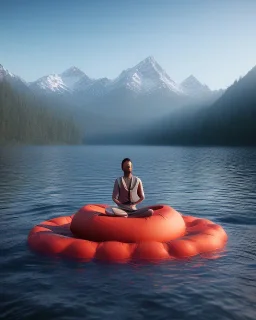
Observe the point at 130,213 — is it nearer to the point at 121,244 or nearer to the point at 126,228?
the point at 126,228

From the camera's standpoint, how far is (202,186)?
30453mm

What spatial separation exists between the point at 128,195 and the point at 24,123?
168 meters

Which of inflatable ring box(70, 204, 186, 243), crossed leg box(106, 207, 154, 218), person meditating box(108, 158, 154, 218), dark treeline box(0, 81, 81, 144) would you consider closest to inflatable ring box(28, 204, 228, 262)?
inflatable ring box(70, 204, 186, 243)

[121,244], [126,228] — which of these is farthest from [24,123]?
[121,244]

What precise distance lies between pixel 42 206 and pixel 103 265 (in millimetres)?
10922

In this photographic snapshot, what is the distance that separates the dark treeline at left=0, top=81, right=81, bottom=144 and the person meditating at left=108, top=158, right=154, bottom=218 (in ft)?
514

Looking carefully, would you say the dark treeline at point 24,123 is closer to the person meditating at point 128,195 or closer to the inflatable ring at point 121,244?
the inflatable ring at point 121,244

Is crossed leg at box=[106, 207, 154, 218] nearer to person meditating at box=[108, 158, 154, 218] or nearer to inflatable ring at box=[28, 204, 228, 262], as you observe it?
person meditating at box=[108, 158, 154, 218]

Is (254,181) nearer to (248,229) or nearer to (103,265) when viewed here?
(248,229)

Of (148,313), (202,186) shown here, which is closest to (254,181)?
(202,186)

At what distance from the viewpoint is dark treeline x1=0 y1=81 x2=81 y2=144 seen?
165m

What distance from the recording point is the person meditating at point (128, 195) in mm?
11407

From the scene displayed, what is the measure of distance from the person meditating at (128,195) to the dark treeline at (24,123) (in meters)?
157

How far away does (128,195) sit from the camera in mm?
11594
